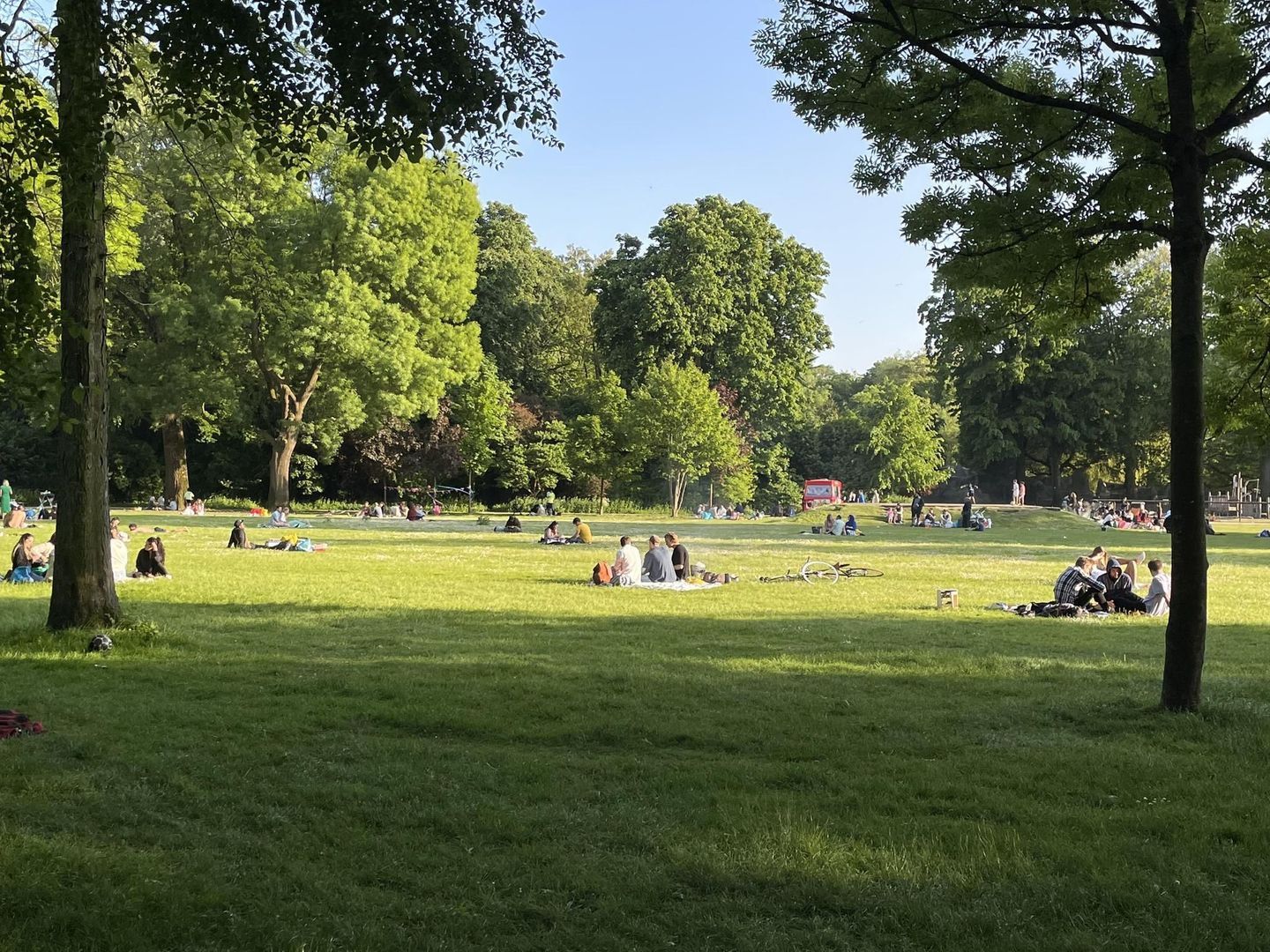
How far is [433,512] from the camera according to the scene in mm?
54656

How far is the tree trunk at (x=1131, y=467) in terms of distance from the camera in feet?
245

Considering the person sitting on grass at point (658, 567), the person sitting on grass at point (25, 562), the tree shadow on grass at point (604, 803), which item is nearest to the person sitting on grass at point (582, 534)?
the person sitting on grass at point (658, 567)

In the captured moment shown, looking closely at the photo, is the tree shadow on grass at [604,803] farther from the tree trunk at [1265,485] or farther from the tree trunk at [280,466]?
the tree trunk at [1265,485]

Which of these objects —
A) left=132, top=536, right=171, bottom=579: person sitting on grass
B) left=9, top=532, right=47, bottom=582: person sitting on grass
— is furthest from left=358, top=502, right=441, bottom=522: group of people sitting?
left=9, top=532, right=47, bottom=582: person sitting on grass

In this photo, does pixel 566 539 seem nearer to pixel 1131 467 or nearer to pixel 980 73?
pixel 980 73

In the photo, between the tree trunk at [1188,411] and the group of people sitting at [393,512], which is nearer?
the tree trunk at [1188,411]

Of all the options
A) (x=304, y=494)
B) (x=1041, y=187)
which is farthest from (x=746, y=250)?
(x=1041, y=187)

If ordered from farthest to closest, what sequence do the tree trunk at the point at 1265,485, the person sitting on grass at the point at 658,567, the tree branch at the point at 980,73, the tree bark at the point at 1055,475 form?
the tree bark at the point at 1055,475 < the tree trunk at the point at 1265,485 < the person sitting on grass at the point at 658,567 < the tree branch at the point at 980,73

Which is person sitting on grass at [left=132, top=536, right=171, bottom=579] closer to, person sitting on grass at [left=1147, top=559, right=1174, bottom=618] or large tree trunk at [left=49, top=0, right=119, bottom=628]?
large tree trunk at [left=49, top=0, right=119, bottom=628]

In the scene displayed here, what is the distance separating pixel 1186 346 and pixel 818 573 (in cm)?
1582

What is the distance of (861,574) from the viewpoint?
81.9ft

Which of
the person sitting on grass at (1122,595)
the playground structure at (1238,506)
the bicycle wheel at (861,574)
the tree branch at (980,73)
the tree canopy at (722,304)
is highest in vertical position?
the tree canopy at (722,304)

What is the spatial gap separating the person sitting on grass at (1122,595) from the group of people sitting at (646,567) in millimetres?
7825

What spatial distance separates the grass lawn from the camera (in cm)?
474
